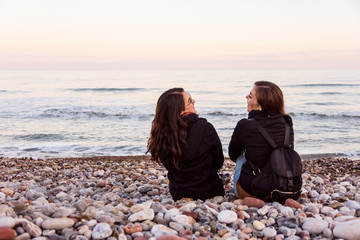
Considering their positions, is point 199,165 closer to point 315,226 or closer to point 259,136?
point 259,136

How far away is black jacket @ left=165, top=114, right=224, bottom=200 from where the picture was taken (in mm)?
4324

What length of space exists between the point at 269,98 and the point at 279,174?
32.8 inches

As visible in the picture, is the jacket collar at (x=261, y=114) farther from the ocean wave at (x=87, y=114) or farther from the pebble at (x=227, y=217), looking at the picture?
the ocean wave at (x=87, y=114)

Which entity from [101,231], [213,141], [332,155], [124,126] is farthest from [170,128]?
[124,126]

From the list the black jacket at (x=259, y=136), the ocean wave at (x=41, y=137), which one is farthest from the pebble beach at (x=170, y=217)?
the ocean wave at (x=41, y=137)

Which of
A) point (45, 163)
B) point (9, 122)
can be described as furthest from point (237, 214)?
point (9, 122)

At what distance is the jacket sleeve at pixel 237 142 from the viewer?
164 inches

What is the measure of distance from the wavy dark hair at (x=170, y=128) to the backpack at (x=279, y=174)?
33.9 inches

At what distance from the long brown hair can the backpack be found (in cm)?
19

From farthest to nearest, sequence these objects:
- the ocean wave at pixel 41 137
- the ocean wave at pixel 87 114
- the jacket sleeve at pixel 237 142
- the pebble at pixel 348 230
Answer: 1. the ocean wave at pixel 87 114
2. the ocean wave at pixel 41 137
3. the jacket sleeve at pixel 237 142
4. the pebble at pixel 348 230

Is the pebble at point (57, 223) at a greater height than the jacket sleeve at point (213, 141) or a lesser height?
lesser

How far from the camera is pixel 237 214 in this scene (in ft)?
12.2

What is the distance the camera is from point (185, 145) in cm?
430

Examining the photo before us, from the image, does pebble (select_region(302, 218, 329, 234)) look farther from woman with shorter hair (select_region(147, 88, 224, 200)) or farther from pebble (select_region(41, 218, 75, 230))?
pebble (select_region(41, 218, 75, 230))
